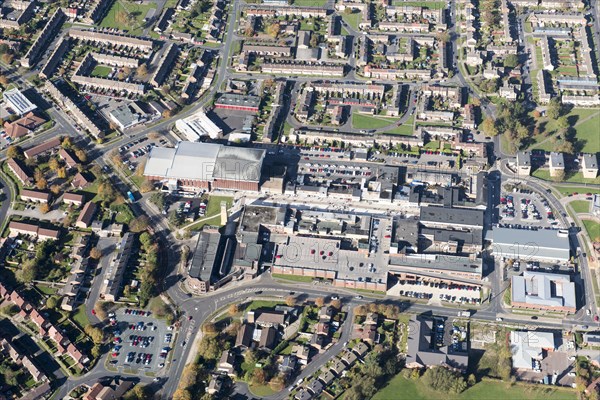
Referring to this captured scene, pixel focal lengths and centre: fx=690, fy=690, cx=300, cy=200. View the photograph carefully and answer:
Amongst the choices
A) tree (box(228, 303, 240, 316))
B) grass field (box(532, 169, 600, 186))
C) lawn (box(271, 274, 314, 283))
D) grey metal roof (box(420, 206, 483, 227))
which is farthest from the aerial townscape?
tree (box(228, 303, 240, 316))

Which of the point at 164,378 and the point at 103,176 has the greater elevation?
the point at 103,176

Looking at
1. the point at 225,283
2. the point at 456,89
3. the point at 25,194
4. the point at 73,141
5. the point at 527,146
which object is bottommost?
the point at 225,283

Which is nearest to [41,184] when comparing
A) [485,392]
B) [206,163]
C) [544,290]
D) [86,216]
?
[86,216]

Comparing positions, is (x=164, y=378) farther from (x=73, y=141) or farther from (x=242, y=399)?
(x=73, y=141)

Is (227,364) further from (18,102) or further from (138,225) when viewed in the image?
(18,102)

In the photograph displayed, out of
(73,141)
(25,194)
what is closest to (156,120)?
(73,141)

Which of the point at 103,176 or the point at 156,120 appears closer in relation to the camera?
the point at 103,176

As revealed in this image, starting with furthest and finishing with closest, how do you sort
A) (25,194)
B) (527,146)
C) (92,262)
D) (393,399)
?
1. (527,146)
2. (25,194)
3. (92,262)
4. (393,399)

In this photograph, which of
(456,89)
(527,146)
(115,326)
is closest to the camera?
(115,326)
